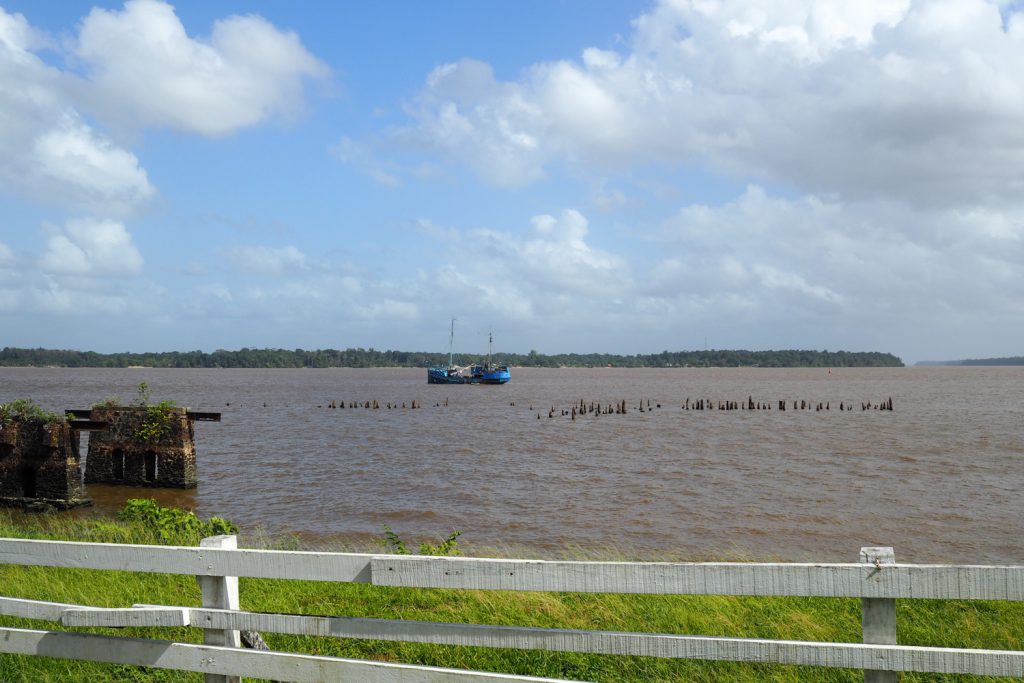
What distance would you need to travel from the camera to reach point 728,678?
6.35m

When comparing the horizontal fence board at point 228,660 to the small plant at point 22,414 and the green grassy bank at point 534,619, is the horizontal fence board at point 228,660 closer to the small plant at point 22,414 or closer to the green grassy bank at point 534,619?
the green grassy bank at point 534,619

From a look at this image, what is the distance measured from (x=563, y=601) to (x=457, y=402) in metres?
89.4

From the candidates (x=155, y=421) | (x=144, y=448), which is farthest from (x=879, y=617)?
(x=144, y=448)

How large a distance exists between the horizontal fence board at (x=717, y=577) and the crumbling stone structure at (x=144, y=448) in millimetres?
25065

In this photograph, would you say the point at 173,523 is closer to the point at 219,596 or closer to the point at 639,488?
the point at 219,596

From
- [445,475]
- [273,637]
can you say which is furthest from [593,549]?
[445,475]

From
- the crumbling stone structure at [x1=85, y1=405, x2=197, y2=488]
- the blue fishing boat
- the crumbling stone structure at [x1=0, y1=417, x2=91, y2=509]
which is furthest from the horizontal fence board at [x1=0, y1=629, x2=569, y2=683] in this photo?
the blue fishing boat

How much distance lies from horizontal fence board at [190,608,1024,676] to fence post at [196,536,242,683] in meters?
0.09

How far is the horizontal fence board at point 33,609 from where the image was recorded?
5531 millimetres

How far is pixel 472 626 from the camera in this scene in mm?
4852

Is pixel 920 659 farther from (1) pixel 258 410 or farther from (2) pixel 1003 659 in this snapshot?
(1) pixel 258 410

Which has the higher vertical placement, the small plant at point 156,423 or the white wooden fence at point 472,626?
the white wooden fence at point 472,626

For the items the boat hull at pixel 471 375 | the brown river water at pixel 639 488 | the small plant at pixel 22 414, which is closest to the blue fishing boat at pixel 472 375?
the boat hull at pixel 471 375

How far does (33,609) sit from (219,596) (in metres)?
1.59
